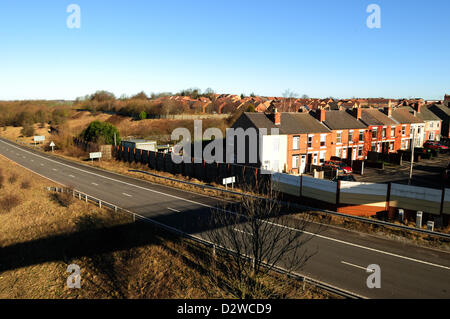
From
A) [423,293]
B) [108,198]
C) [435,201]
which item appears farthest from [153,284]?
[435,201]

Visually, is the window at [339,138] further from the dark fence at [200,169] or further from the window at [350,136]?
the dark fence at [200,169]

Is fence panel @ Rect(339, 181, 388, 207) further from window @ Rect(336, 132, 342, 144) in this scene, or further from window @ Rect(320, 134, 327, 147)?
window @ Rect(336, 132, 342, 144)

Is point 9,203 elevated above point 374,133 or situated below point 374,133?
below

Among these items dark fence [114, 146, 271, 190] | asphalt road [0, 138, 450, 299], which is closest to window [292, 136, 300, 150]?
dark fence [114, 146, 271, 190]

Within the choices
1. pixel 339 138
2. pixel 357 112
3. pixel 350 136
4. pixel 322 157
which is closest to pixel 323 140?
pixel 322 157

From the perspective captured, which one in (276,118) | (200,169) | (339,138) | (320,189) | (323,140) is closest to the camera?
(320,189)

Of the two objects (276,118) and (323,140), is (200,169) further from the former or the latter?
(323,140)
